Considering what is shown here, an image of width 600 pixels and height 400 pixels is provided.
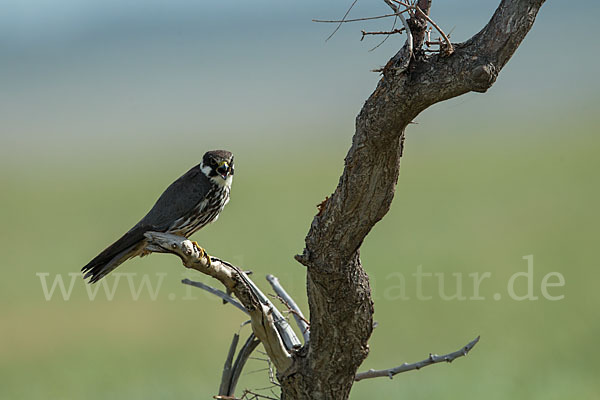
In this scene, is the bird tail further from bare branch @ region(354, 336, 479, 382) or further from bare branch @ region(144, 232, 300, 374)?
bare branch @ region(354, 336, 479, 382)

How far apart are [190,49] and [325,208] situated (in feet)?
346

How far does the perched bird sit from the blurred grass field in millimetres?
4792

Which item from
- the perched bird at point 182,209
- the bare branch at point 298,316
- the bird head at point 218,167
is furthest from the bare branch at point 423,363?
the bird head at point 218,167

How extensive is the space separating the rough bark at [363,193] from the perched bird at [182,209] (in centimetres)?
144

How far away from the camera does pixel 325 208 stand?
4074 millimetres

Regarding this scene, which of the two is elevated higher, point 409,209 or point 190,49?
point 190,49

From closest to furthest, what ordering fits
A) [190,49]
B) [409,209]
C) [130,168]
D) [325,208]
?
[325,208] < [409,209] < [130,168] < [190,49]

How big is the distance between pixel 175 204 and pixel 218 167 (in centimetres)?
43

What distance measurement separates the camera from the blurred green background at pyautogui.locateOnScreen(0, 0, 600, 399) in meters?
12.3

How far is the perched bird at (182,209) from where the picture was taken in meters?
5.19

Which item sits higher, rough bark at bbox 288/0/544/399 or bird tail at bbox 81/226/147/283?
bird tail at bbox 81/226/147/283

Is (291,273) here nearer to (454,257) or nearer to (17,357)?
(454,257)

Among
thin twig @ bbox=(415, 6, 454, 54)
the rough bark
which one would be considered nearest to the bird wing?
the rough bark

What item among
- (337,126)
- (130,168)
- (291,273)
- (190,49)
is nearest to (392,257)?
(291,273)
